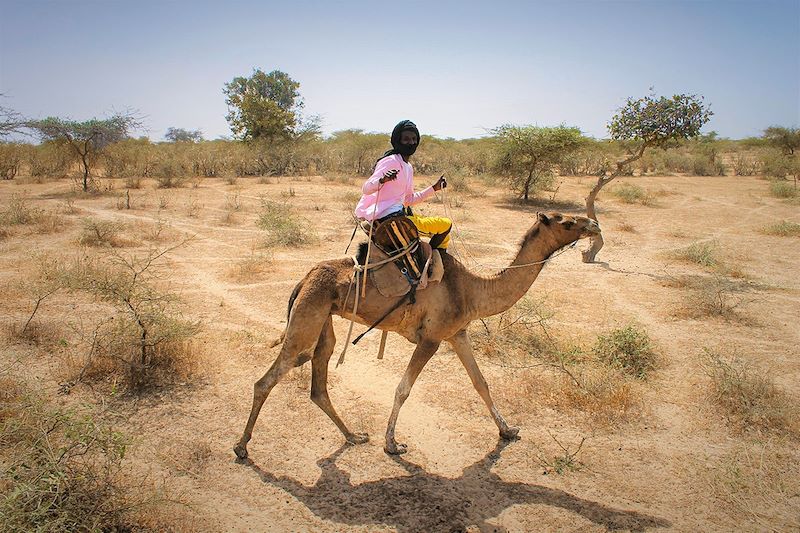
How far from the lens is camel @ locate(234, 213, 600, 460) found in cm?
438

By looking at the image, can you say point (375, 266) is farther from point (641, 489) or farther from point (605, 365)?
point (605, 365)

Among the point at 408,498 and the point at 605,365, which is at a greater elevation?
the point at 605,365

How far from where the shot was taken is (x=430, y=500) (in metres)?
4.06

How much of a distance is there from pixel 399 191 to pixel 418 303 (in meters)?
1.07

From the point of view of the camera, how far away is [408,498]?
161 inches

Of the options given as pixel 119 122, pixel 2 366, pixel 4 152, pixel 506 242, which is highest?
pixel 119 122

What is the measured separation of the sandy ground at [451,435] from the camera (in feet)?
12.9

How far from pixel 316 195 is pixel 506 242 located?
11171 millimetres

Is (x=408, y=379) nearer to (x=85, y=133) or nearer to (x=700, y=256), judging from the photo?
(x=700, y=256)

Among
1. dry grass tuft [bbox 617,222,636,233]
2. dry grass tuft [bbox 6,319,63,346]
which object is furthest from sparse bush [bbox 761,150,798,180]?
dry grass tuft [bbox 6,319,63,346]

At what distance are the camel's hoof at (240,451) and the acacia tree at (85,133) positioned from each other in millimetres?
21055

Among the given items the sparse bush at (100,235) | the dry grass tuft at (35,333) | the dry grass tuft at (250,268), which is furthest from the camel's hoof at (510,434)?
the sparse bush at (100,235)

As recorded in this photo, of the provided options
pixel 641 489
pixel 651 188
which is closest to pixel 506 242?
pixel 641 489

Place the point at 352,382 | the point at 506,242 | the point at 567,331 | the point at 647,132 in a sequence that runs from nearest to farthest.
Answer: the point at 352,382, the point at 567,331, the point at 647,132, the point at 506,242
